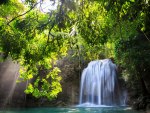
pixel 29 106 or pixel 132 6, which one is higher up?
pixel 132 6

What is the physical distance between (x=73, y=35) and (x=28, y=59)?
4.48 feet

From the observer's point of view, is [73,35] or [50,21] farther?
[73,35]

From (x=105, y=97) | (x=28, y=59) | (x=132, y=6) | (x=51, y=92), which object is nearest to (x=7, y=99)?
(x=105, y=97)

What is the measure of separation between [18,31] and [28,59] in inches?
Answer: 31.6

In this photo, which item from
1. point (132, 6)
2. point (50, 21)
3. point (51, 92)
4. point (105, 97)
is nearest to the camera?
point (132, 6)

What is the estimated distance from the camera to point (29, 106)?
2800 cm

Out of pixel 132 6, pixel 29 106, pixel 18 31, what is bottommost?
pixel 29 106

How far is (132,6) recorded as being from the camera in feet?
20.1

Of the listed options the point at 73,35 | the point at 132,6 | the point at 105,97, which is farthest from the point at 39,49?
the point at 105,97

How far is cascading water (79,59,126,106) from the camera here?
2659cm

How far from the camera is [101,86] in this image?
2717cm

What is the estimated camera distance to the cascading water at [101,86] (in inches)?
1047

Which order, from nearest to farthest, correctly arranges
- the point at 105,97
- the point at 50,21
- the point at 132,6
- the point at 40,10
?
the point at 132,6 < the point at 50,21 < the point at 40,10 < the point at 105,97

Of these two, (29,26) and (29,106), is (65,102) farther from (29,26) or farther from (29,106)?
(29,26)
